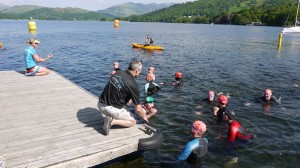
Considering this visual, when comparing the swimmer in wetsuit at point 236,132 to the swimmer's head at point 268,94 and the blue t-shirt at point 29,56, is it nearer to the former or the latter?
the swimmer's head at point 268,94

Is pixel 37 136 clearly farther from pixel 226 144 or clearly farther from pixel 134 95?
pixel 226 144

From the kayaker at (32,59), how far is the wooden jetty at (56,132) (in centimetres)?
265

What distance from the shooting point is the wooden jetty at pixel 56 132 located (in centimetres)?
676

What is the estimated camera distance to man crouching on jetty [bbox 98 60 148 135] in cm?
746

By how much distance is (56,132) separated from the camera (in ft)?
26.5

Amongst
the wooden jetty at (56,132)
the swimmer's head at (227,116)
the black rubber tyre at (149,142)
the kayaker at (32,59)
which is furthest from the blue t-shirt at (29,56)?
the swimmer's head at (227,116)

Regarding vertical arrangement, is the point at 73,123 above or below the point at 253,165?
above

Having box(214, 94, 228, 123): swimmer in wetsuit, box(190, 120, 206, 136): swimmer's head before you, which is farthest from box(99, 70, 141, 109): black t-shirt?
box(214, 94, 228, 123): swimmer in wetsuit

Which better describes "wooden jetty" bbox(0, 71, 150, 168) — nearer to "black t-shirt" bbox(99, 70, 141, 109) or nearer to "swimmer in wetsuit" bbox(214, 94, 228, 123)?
"black t-shirt" bbox(99, 70, 141, 109)

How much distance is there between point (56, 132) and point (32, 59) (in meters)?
7.85

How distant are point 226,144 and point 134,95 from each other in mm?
4703

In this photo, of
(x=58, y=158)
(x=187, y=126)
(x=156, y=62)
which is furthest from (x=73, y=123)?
(x=156, y=62)

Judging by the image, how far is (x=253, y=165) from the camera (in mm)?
8977

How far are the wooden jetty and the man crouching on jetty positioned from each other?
51cm
